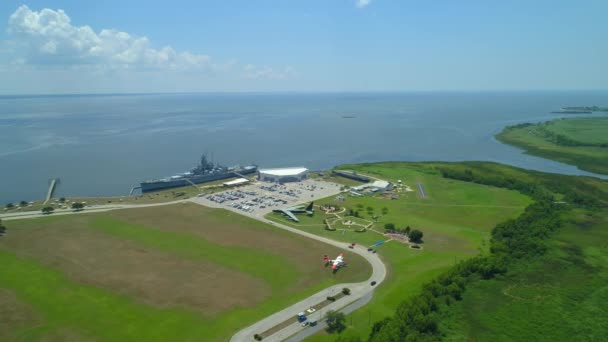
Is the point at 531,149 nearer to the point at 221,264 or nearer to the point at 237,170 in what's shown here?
the point at 237,170

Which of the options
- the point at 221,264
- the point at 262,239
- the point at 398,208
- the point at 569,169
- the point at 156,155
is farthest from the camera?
the point at 156,155

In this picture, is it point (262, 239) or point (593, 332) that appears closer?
point (593, 332)

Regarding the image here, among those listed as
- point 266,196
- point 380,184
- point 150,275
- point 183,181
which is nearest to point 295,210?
point 266,196

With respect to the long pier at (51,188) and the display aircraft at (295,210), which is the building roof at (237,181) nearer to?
the display aircraft at (295,210)

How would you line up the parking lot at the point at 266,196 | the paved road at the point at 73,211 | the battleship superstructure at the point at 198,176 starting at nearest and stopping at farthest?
the paved road at the point at 73,211, the parking lot at the point at 266,196, the battleship superstructure at the point at 198,176

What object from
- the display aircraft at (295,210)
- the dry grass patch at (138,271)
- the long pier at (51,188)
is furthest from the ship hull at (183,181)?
the display aircraft at (295,210)

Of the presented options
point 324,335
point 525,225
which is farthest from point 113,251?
point 525,225

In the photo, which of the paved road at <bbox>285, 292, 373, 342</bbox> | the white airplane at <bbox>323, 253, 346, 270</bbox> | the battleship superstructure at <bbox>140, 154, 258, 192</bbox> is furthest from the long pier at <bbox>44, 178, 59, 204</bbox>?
the paved road at <bbox>285, 292, 373, 342</bbox>
